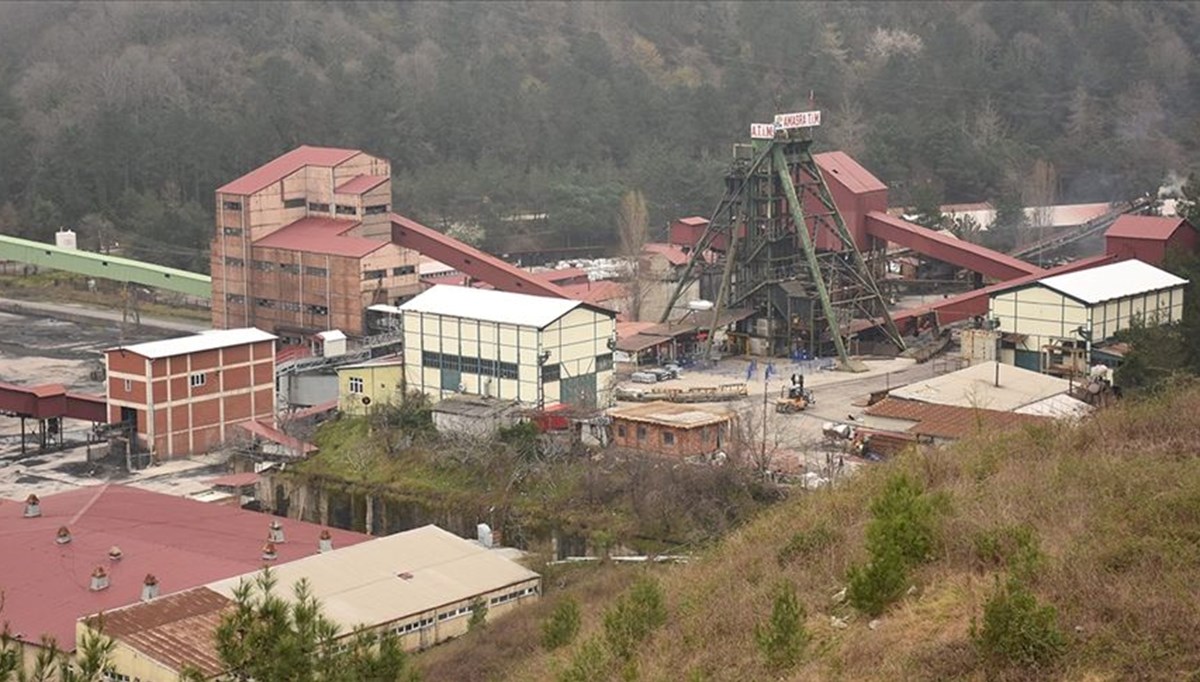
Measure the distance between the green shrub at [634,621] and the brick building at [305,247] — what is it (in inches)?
693

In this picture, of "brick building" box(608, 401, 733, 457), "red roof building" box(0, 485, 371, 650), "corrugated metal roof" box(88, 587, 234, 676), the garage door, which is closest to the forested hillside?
the garage door

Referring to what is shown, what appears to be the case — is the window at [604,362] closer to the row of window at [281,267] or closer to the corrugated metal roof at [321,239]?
the corrugated metal roof at [321,239]

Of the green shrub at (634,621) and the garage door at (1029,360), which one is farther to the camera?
the garage door at (1029,360)

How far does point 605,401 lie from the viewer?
2181 centimetres

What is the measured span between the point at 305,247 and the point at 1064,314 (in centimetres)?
1039

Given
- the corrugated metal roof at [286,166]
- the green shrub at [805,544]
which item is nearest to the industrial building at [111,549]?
the green shrub at [805,544]

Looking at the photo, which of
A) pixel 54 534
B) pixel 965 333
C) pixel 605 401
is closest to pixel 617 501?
pixel 605 401

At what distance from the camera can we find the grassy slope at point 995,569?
679 centimetres

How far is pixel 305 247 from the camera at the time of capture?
26.2 meters

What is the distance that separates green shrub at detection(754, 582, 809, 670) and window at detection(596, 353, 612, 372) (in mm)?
14591

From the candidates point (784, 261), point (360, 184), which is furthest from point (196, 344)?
point (784, 261)

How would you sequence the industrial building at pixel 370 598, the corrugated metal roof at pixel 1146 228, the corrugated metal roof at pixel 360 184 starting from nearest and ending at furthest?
the industrial building at pixel 370 598 → the corrugated metal roof at pixel 1146 228 → the corrugated metal roof at pixel 360 184

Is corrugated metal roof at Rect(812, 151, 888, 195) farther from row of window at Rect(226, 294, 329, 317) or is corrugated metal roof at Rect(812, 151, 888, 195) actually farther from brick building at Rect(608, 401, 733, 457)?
brick building at Rect(608, 401, 733, 457)

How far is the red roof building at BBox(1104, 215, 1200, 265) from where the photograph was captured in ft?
86.2
